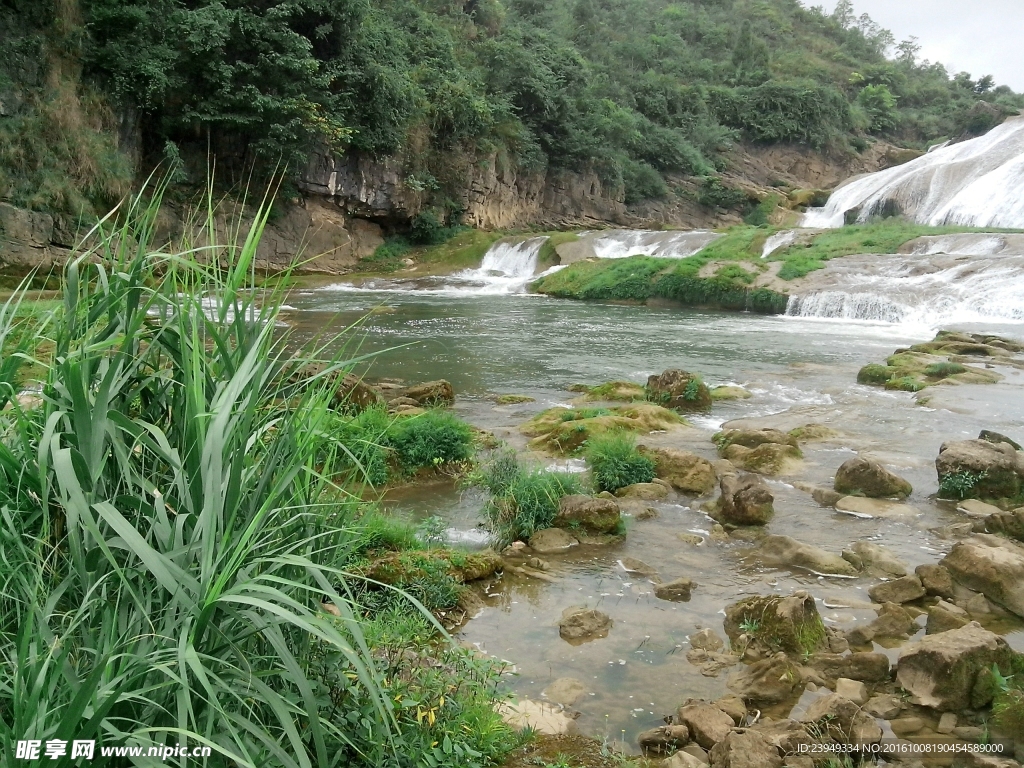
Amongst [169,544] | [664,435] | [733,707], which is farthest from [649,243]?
[169,544]

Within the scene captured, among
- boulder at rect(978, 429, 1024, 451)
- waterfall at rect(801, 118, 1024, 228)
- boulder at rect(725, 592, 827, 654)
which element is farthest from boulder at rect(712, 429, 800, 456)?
waterfall at rect(801, 118, 1024, 228)

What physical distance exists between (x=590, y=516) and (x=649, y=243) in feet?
80.5

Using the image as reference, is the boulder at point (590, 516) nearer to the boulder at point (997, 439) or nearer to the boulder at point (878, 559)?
the boulder at point (878, 559)

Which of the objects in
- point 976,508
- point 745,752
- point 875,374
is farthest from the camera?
point 875,374

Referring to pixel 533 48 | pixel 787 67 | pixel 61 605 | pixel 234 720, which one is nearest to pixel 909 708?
pixel 234 720

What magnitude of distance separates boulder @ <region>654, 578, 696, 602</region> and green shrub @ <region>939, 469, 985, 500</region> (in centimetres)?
306

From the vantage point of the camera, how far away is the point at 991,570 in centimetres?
465

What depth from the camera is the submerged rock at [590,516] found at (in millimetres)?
5703

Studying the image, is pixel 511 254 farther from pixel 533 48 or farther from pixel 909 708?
pixel 909 708

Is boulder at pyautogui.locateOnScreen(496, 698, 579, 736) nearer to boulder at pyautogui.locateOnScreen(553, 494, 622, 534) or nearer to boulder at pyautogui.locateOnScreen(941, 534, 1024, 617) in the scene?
boulder at pyautogui.locateOnScreen(553, 494, 622, 534)

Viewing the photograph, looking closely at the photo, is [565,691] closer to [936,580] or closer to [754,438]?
[936,580]

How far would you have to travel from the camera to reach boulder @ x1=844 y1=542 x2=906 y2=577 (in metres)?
5.13

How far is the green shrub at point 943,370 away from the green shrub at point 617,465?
739 cm

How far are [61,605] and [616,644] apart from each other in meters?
2.79
